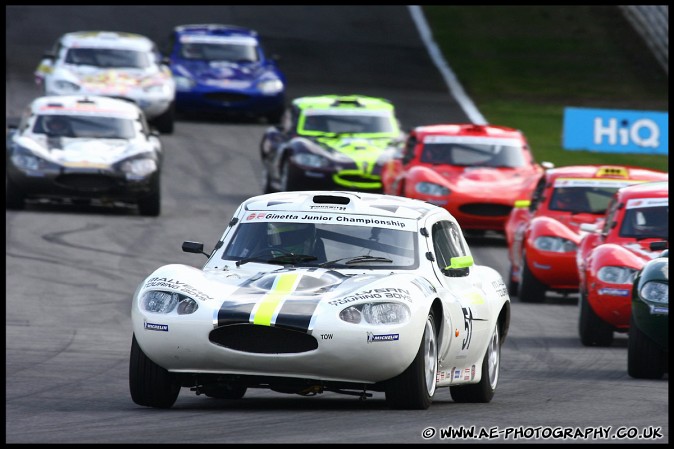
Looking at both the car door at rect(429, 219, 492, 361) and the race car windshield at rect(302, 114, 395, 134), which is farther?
the race car windshield at rect(302, 114, 395, 134)

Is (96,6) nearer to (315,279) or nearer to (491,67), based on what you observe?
(491,67)

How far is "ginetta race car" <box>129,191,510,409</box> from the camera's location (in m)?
10.3

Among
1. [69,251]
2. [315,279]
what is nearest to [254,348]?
[315,279]

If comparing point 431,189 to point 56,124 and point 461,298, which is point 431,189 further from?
point 461,298

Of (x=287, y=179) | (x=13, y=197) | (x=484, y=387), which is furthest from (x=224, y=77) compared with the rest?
(x=484, y=387)

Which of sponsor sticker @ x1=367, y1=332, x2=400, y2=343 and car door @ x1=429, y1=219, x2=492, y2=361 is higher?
sponsor sticker @ x1=367, y1=332, x2=400, y2=343

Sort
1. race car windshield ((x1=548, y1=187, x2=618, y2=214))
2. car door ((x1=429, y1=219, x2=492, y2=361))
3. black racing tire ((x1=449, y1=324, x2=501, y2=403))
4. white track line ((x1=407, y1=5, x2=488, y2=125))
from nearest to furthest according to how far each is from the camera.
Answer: car door ((x1=429, y1=219, x2=492, y2=361)), black racing tire ((x1=449, y1=324, x2=501, y2=403)), race car windshield ((x1=548, y1=187, x2=618, y2=214)), white track line ((x1=407, y1=5, x2=488, y2=125))

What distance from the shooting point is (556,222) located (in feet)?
63.8

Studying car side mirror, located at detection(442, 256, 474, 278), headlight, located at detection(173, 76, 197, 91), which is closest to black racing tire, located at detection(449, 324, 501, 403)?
car side mirror, located at detection(442, 256, 474, 278)

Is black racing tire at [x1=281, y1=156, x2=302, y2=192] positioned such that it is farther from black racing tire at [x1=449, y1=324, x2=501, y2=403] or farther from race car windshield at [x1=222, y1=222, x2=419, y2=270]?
race car windshield at [x1=222, y1=222, x2=419, y2=270]

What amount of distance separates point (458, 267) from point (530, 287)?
791 centimetres

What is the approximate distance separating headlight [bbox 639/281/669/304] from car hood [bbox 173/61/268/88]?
67.7ft

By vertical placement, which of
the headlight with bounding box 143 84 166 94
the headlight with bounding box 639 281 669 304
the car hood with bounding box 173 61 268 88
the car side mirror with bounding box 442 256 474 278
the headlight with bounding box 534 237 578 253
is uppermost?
the car side mirror with bounding box 442 256 474 278

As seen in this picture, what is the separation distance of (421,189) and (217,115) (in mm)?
12843
